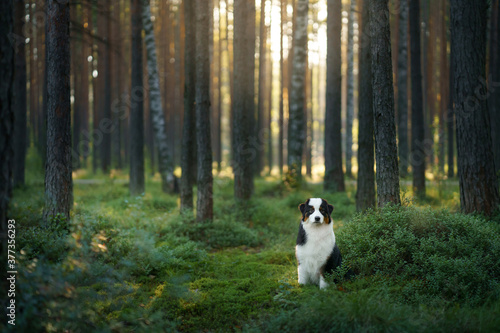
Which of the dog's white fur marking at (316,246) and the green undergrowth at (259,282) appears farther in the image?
the dog's white fur marking at (316,246)

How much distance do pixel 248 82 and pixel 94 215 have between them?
6073 millimetres

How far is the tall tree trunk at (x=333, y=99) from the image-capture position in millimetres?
14901

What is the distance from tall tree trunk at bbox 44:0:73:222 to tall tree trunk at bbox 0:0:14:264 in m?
4.11

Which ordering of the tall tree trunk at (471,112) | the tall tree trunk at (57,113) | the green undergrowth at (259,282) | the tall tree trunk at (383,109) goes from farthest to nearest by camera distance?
the tall tree trunk at (471,112) < the tall tree trunk at (57,113) < the tall tree trunk at (383,109) < the green undergrowth at (259,282)

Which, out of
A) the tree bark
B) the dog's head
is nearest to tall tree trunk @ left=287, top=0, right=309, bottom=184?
the tree bark

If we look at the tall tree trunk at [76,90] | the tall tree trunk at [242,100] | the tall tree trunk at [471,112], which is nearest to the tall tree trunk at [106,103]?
the tall tree trunk at [76,90]

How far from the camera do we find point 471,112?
8906 millimetres

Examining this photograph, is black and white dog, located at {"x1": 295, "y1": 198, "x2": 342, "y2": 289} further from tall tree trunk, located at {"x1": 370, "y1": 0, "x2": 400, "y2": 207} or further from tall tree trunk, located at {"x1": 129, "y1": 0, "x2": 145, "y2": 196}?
tall tree trunk, located at {"x1": 129, "y1": 0, "x2": 145, "y2": 196}

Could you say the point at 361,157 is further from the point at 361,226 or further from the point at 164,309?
Answer: the point at 164,309

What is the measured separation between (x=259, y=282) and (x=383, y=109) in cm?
377

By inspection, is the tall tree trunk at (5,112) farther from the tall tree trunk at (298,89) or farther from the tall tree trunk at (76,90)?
the tall tree trunk at (76,90)

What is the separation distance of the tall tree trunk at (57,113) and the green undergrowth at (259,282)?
0.49 meters

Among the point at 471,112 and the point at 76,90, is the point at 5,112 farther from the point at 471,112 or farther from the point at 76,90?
the point at 76,90

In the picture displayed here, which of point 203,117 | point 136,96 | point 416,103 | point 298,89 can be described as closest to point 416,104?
point 416,103
